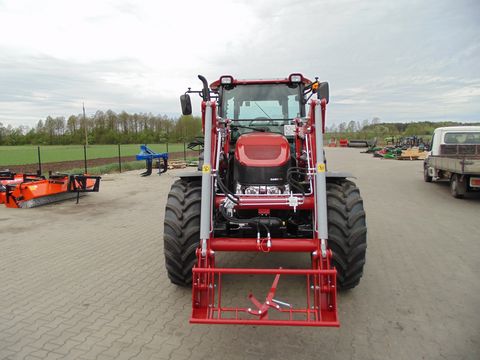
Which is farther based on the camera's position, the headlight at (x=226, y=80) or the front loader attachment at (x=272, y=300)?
the headlight at (x=226, y=80)

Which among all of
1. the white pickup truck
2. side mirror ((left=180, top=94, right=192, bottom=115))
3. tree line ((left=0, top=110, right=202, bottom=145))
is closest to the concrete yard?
side mirror ((left=180, top=94, right=192, bottom=115))

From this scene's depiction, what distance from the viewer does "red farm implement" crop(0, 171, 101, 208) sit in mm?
9344

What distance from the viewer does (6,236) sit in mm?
6832

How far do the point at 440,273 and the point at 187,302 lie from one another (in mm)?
3292

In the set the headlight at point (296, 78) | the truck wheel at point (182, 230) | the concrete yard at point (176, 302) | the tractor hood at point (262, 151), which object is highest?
the headlight at point (296, 78)

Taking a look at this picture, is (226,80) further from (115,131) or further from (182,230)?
(115,131)

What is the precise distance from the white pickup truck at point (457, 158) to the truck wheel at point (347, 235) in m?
7.51

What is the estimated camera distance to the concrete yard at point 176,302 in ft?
10.5

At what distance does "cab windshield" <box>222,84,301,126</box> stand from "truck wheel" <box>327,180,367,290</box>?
71.0 inches

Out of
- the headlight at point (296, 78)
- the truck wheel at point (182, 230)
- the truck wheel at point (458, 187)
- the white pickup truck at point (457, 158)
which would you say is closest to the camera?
the truck wheel at point (182, 230)

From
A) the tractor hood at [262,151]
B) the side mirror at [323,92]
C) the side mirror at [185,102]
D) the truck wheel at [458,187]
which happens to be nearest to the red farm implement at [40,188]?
the side mirror at [185,102]

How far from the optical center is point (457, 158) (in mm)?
10336

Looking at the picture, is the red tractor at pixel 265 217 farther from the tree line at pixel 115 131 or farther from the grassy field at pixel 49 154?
the tree line at pixel 115 131

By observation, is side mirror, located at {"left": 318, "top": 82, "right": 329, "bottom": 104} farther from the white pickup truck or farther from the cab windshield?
the white pickup truck
